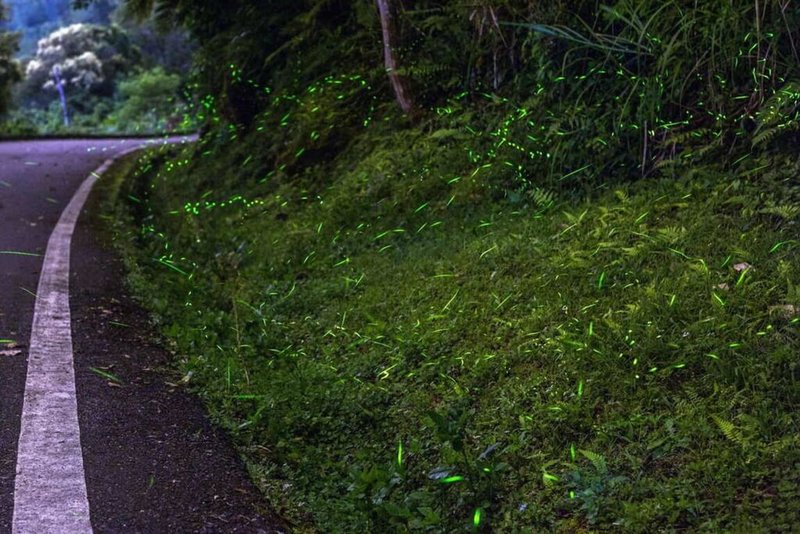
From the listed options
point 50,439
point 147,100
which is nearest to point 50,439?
point 50,439

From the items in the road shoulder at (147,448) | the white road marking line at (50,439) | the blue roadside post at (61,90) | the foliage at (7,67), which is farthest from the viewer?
the blue roadside post at (61,90)

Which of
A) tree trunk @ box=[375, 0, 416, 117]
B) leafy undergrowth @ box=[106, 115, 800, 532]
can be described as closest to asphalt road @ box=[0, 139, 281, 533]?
leafy undergrowth @ box=[106, 115, 800, 532]

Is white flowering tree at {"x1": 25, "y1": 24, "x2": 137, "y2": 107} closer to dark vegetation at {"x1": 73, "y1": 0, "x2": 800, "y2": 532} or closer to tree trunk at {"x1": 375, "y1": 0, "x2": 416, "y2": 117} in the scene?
dark vegetation at {"x1": 73, "y1": 0, "x2": 800, "y2": 532}

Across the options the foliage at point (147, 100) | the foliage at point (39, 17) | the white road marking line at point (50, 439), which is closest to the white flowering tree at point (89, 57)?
the foliage at point (147, 100)

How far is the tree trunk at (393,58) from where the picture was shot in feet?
28.7

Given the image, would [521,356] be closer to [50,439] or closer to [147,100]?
[50,439]

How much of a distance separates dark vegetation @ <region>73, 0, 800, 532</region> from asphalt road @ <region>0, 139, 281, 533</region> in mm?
190

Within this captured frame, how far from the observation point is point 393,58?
8.88 metres

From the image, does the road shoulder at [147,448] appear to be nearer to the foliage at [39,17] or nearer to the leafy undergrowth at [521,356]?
the leafy undergrowth at [521,356]

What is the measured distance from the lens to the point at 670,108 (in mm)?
5652

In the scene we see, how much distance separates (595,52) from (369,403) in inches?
130

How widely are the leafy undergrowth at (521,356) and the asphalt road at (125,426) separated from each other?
0.60 ft

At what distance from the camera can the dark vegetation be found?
3471 mm

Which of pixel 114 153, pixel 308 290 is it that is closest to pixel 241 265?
pixel 308 290
